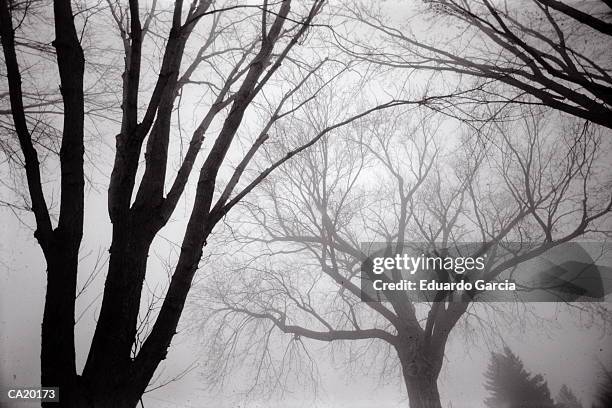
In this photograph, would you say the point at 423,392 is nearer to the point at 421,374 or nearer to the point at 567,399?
the point at 421,374

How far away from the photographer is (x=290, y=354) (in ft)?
18.5
